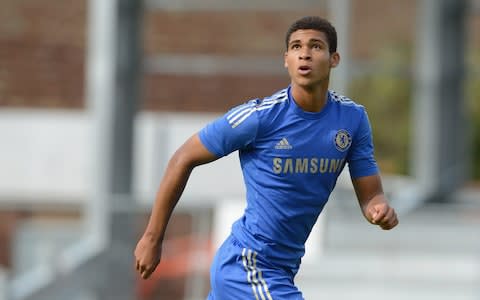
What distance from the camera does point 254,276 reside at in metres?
4.76

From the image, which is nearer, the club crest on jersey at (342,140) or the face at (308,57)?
the face at (308,57)

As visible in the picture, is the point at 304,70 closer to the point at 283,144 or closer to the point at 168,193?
the point at 283,144

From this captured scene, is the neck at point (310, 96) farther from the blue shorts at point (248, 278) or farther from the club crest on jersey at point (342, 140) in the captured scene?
the blue shorts at point (248, 278)

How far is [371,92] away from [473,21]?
1562 mm

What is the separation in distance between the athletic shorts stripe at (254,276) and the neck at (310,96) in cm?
58

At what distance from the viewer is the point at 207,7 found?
487 inches

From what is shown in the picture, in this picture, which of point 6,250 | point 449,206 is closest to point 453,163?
point 449,206

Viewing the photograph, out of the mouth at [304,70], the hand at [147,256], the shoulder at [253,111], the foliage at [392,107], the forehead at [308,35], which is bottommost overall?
the foliage at [392,107]

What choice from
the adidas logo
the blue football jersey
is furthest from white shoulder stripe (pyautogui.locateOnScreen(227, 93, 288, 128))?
the adidas logo

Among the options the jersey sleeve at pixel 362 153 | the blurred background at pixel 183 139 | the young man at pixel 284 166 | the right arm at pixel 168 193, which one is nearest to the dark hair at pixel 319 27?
the young man at pixel 284 166

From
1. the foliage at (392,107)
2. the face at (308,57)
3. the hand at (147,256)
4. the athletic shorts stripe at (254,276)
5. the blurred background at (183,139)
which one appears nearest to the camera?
the face at (308,57)

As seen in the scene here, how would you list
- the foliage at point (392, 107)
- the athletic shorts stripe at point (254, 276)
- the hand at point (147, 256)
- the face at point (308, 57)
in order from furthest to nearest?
1. the foliage at point (392, 107)
2. the athletic shorts stripe at point (254, 276)
3. the hand at point (147, 256)
4. the face at point (308, 57)

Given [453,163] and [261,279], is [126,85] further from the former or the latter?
[261,279]

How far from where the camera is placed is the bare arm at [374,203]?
463 cm
